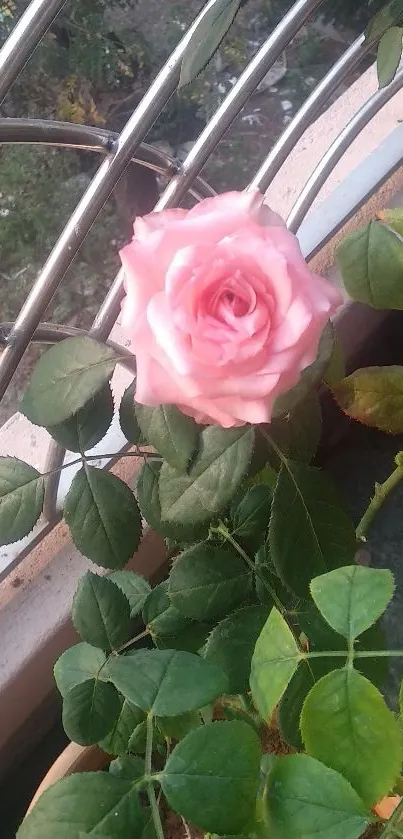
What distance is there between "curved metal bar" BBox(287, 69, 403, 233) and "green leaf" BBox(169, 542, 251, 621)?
42 cm

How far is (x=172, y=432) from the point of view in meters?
0.39

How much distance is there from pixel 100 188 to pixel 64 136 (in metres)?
0.04

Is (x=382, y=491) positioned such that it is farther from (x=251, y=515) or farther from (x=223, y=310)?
(x=223, y=310)

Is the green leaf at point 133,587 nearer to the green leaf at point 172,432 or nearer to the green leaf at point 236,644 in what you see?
the green leaf at point 236,644

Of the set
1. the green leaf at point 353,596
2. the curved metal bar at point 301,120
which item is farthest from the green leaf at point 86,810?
the curved metal bar at point 301,120

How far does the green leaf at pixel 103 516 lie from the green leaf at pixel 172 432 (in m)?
0.10

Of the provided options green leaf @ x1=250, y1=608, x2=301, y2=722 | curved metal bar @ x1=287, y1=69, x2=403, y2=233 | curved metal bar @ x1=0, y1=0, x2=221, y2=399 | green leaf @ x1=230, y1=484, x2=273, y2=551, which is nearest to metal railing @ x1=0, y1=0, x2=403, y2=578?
curved metal bar @ x1=0, y1=0, x2=221, y2=399

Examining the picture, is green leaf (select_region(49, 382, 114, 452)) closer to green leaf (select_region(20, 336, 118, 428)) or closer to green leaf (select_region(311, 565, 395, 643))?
green leaf (select_region(20, 336, 118, 428))

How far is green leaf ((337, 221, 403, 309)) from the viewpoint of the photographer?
429mm

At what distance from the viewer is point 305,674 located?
43cm

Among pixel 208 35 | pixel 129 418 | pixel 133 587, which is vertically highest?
pixel 208 35

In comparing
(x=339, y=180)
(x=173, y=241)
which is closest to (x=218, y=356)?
(x=173, y=241)

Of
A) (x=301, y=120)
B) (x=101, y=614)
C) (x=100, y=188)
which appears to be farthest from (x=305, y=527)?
(x=301, y=120)

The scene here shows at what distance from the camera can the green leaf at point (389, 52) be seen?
0.44 metres
